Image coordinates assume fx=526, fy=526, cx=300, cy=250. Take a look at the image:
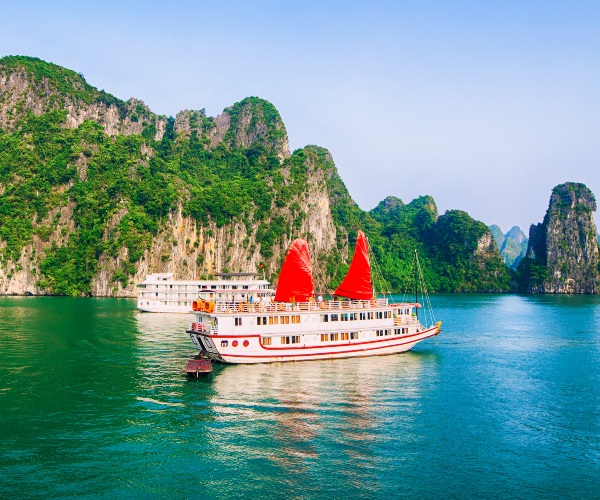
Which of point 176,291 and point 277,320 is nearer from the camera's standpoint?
point 277,320

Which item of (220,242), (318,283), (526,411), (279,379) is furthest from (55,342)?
(318,283)

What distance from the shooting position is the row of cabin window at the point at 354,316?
4041 cm

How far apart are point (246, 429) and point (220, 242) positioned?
107m

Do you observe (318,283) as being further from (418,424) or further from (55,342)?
(418,424)

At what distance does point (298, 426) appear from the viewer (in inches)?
985

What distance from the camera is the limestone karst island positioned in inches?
4584

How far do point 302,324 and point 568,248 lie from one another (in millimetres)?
138884

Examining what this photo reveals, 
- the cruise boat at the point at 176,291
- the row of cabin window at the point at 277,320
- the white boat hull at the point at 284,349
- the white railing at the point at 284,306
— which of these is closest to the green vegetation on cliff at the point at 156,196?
the cruise boat at the point at 176,291

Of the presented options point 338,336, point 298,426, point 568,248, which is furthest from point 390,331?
point 568,248

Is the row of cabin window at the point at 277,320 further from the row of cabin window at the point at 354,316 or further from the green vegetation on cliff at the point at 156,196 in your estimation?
the green vegetation on cliff at the point at 156,196

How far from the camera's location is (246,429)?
24.7 meters

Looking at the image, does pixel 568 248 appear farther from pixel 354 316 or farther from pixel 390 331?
pixel 354 316

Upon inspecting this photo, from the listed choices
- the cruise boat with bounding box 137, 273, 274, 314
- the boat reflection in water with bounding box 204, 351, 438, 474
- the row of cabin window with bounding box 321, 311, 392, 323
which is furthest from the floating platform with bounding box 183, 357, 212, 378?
the cruise boat with bounding box 137, 273, 274, 314

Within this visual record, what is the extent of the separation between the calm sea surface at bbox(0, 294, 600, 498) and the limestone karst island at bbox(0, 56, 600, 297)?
7712 cm
